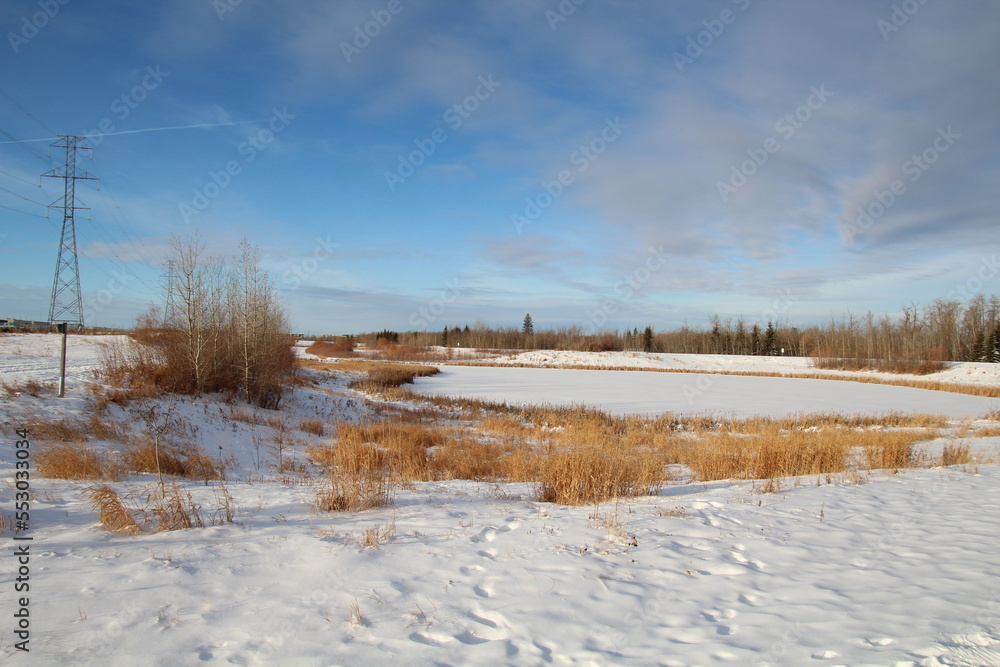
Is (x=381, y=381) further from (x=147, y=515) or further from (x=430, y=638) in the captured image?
(x=430, y=638)

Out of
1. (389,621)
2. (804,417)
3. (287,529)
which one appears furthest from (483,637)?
(804,417)

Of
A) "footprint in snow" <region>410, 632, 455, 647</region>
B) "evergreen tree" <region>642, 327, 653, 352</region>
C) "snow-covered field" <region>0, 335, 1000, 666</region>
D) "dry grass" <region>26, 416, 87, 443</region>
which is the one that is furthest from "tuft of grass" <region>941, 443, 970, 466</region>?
"evergreen tree" <region>642, 327, 653, 352</region>

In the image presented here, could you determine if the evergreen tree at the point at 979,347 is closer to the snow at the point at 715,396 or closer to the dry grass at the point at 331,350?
the snow at the point at 715,396

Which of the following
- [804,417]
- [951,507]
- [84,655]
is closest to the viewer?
[84,655]

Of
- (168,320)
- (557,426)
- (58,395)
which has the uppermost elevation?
(168,320)

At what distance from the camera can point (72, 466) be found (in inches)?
273

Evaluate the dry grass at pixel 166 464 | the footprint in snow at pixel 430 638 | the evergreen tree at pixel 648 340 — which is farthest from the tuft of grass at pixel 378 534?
the evergreen tree at pixel 648 340

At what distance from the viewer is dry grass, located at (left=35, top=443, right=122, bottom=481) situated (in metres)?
6.77

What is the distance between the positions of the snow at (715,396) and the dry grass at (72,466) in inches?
755

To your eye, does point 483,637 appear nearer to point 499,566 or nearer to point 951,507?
point 499,566

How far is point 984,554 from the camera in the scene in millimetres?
4848

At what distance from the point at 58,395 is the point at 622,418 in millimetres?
18204

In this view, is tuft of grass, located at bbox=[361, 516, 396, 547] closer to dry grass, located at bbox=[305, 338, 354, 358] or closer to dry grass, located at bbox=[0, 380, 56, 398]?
dry grass, located at bbox=[0, 380, 56, 398]

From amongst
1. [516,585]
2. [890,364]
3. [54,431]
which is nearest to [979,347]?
[890,364]
